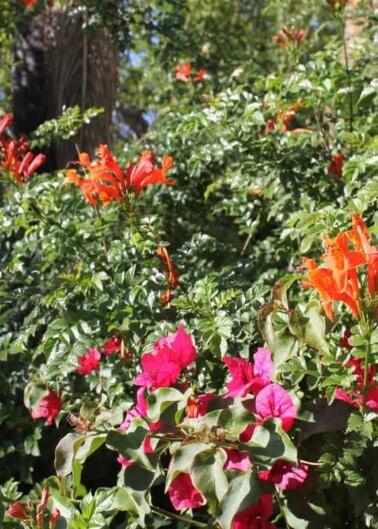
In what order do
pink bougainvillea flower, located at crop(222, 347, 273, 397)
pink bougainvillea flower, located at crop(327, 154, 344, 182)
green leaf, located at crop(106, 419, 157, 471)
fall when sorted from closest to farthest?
green leaf, located at crop(106, 419, 157, 471) < pink bougainvillea flower, located at crop(222, 347, 273, 397) < pink bougainvillea flower, located at crop(327, 154, 344, 182)

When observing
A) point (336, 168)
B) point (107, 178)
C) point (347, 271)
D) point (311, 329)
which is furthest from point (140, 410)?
point (336, 168)

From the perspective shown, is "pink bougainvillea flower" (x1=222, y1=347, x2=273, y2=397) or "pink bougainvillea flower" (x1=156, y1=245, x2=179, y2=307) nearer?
"pink bougainvillea flower" (x1=222, y1=347, x2=273, y2=397)

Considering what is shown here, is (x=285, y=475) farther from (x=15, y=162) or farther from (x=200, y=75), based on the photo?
(x=200, y=75)

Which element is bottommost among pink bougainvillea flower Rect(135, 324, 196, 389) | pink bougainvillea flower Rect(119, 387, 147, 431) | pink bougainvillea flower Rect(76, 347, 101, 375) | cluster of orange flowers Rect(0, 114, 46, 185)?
pink bougainvillea flower Rect(76, 347, 101, 375)

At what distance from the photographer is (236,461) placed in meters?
1.35

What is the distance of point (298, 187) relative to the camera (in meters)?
2.51

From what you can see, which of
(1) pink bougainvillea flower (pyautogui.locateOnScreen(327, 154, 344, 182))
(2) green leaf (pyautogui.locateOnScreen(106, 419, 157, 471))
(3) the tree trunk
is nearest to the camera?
(2) green leaf (pyautogui.locateOnScreen(106, 419, 157, 471))

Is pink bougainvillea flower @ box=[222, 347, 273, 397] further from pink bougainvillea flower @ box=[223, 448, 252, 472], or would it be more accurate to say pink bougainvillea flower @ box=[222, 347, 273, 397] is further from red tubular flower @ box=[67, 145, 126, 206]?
red tubular flower @ box=[67, 145, 126, 206]

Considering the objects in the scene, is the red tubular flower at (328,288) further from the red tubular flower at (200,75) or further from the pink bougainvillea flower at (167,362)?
the red tubular flower at (200,75)

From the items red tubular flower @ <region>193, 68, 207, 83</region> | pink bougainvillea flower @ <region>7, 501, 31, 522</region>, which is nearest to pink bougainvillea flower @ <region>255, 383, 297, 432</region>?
pink bougainvillea flower @ <region>7, 501, 31, 522</region>

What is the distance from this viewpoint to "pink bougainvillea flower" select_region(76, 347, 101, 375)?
2066mm

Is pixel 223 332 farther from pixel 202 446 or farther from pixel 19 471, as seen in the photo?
pixel 19 471

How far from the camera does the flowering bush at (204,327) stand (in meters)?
1.41

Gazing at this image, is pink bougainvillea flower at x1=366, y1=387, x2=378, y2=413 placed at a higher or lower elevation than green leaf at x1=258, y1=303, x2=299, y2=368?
lower
